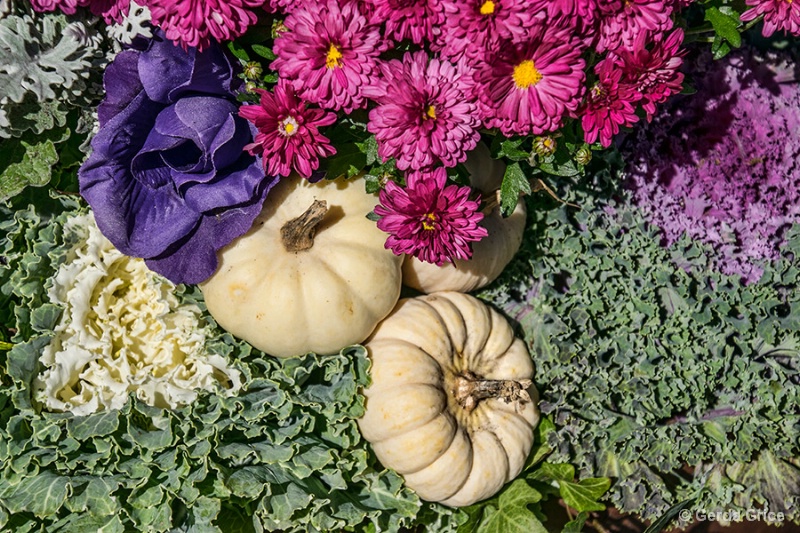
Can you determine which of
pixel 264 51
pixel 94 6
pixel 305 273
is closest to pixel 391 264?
pixel 305 273

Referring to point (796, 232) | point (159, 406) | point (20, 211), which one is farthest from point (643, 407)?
point (20, 211)

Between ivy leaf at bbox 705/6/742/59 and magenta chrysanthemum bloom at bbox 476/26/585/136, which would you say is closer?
magenta chrysanthemum bloom at bbox 476/26/585/136

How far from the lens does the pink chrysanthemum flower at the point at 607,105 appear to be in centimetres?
117

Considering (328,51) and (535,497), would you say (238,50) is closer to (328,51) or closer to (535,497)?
(328,51)

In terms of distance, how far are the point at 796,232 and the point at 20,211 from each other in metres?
1.75

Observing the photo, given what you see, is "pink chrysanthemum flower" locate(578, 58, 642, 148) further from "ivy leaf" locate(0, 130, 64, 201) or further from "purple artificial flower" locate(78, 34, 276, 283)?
"ivy leaf" locate(0, 130, 64, 201)

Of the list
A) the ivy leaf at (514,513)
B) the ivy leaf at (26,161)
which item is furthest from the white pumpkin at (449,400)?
the ivy leaf at (26,161)

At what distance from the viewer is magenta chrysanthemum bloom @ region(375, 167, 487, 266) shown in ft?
4.06

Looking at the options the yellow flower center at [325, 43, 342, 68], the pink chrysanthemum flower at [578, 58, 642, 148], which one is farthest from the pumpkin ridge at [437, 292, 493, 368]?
the yellow flower center at [325, 43, 342, 68]

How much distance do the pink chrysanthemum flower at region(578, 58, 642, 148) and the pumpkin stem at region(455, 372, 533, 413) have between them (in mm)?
578

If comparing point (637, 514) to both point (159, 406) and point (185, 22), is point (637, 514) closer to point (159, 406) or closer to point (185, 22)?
point (159, 406)

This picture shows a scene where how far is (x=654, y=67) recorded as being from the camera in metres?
1.16

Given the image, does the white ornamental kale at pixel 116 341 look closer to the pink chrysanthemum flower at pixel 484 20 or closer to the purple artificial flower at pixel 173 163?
the purple artificial flower at pixel 173 163

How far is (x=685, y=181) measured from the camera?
167cm
